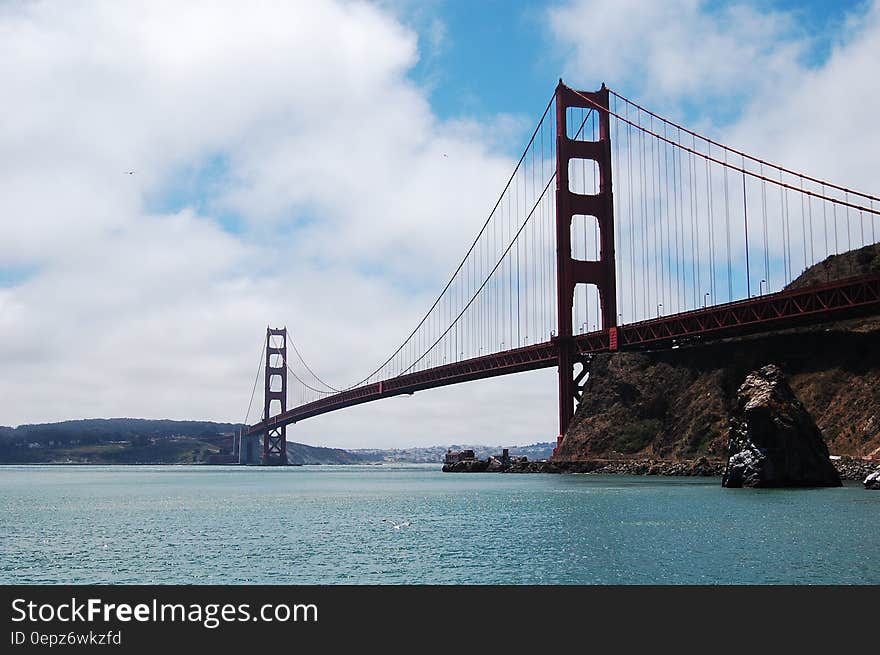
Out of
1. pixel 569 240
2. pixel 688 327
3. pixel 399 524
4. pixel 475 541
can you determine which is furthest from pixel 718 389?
pixel 475 541

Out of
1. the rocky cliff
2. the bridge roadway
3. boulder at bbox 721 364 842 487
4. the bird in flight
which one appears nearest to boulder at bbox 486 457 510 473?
the bridge roadway

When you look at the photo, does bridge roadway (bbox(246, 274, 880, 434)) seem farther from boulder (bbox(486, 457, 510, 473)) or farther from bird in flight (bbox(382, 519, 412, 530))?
bird in flight (bbox(382, 519, 412, 530))

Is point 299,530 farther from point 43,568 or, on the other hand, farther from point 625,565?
point 625,565

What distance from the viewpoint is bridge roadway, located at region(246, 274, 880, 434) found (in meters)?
71.9

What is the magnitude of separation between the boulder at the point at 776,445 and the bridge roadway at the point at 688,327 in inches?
626

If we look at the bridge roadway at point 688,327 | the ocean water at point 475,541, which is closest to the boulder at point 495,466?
the bridge roadway at point 688,327

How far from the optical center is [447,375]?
115188mm

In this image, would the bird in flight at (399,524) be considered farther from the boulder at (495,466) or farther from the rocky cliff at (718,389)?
the boulder at (495,466)

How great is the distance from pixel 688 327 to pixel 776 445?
98.9 feet

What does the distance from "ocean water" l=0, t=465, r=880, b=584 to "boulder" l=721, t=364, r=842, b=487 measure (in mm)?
2817

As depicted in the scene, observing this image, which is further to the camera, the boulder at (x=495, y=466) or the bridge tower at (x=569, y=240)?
the boulder at (x=495, y=466)

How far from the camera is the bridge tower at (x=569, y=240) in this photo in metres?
99.9
